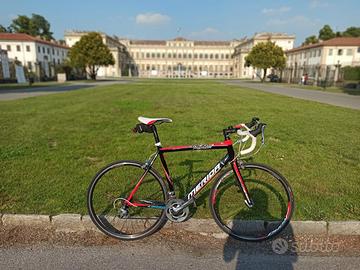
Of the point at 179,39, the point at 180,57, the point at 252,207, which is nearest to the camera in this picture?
the point at 252,207

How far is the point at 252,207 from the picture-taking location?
3.36 m

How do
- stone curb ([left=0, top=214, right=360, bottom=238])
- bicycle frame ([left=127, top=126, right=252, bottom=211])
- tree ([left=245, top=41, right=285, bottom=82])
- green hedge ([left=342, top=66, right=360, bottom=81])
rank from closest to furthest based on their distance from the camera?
bicycle frame ([left=127, top=126, right=252, bottom=211]) < stone curb ([left=0, top=214, right=360, bottom=238]) < green hedge ([left=342, top=66, right=360, bottom=81]) < tree ([left=245, top=41, right=285, bottom=82])

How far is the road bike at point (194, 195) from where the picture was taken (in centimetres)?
296

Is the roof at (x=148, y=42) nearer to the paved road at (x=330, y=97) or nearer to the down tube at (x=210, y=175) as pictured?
the paved road at (x=330, y=97)

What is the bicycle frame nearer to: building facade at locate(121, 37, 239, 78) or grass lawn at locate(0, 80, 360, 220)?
grass lawn at locate(0, 80, 360, 220)

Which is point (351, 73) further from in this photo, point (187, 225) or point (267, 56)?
point (187, 225)

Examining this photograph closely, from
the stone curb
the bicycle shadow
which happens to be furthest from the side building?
the bicycle shadow

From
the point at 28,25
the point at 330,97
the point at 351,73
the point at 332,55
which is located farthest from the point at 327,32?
the point at 28,25

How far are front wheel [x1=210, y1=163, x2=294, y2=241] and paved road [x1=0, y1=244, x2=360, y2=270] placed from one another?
1.11ft

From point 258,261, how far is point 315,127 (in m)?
7.12

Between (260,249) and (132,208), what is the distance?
5.10 ft

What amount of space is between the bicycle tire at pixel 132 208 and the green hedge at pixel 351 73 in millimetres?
45332

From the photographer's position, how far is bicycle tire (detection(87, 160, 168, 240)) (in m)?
3.06

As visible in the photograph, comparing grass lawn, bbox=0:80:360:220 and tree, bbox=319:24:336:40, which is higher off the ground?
tree, bbox=319:24:336:40
